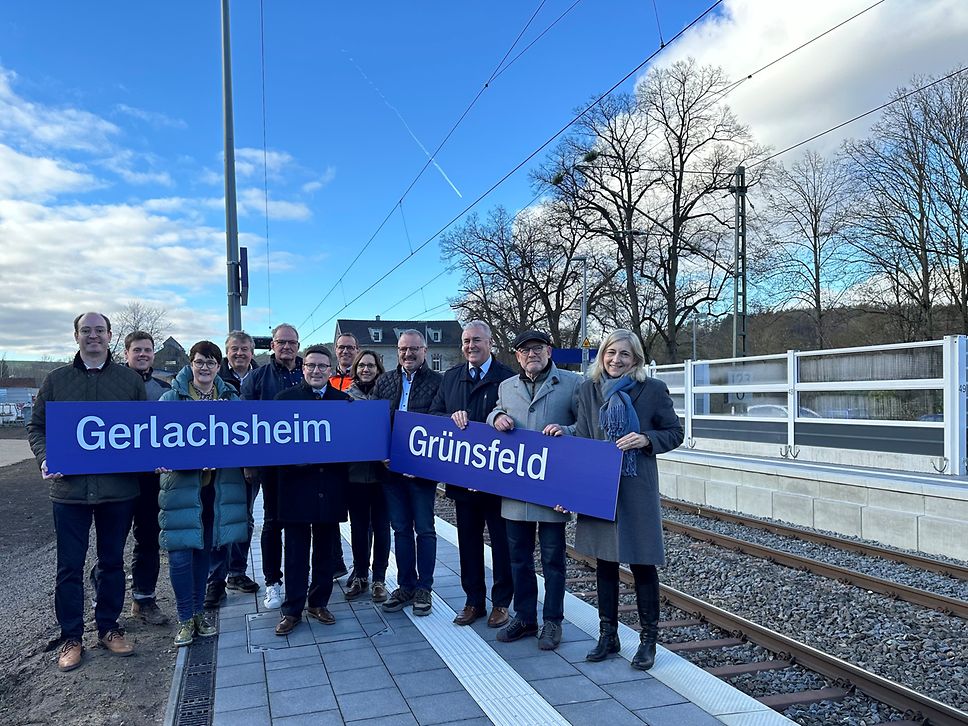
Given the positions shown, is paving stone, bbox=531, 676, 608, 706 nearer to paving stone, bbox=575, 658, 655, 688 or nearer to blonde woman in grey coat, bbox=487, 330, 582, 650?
paving stone, bbox=575, 658, 655, 688

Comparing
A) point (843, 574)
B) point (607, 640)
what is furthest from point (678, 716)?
point (843, 574)

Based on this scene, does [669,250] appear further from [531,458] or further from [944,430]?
[531,458]

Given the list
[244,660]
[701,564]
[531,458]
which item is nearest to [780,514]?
[701,564]

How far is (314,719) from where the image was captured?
372 cm

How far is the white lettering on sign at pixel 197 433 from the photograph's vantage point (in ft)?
15.6

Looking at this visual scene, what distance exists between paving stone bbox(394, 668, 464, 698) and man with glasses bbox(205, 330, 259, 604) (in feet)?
6.36

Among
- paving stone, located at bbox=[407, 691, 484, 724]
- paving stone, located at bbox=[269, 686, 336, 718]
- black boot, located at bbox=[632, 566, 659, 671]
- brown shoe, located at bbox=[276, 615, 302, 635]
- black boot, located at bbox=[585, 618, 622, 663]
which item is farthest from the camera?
brown shoe, located at bbox=[276, 615, 302, 635]

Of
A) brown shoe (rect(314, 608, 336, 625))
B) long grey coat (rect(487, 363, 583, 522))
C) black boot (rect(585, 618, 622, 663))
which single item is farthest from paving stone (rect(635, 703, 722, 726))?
brown shoe (rect(314, 608, 336, 625))

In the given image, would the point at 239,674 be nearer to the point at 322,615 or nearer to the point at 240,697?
the point at 240,697

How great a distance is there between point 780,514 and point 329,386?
7.59 meters

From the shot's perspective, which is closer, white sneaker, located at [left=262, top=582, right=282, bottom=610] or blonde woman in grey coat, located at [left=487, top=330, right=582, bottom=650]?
blonde woman in grey coat, located at [left=487, top=330, right=582, bottom=650]

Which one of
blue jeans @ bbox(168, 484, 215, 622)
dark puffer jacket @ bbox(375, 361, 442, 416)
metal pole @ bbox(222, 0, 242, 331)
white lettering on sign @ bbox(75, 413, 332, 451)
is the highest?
metal pole @ bbox(222, 0, 242, 331)

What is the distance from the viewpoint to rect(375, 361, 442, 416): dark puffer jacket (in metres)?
5.67

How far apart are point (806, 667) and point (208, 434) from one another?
432cm
